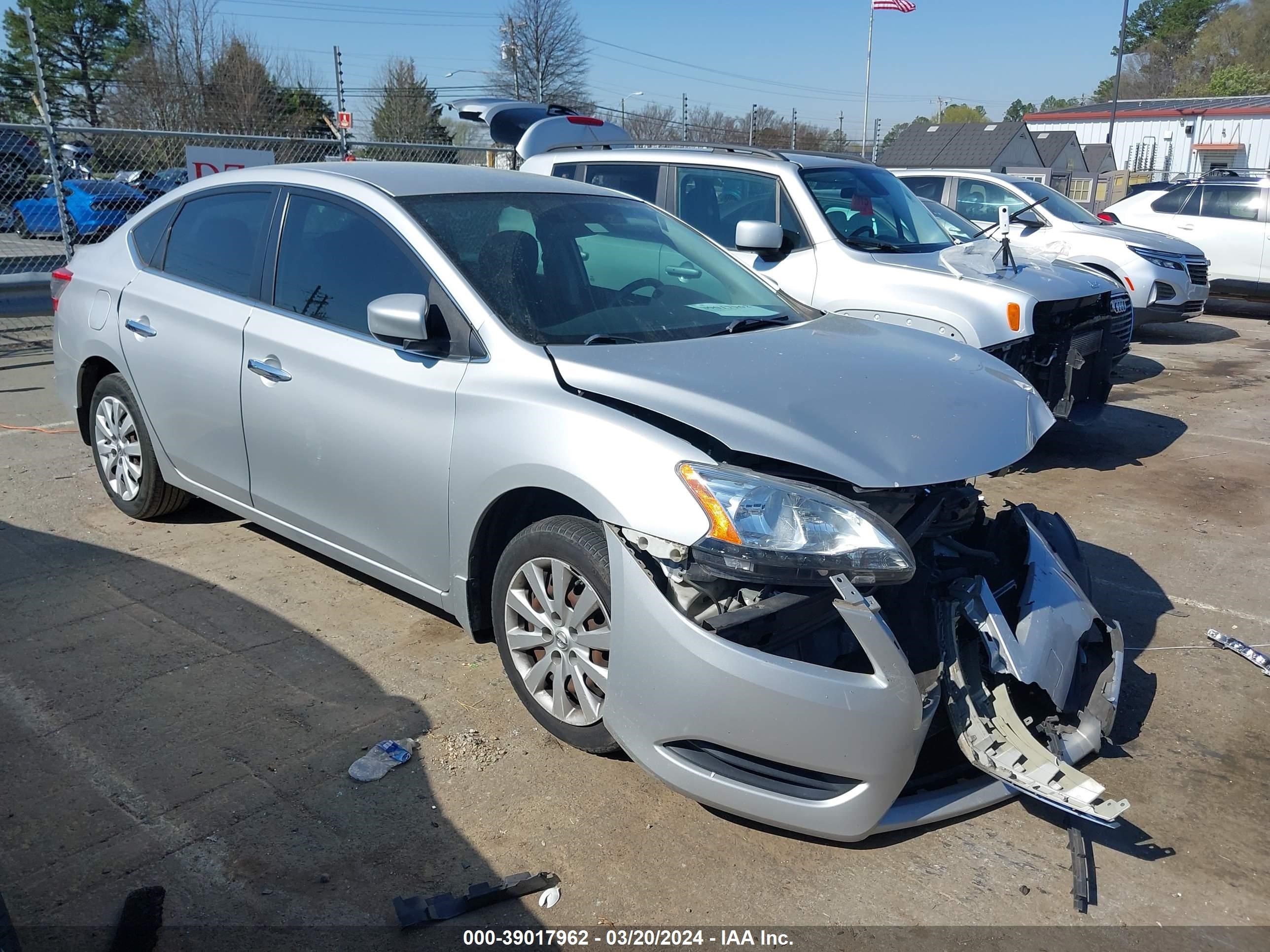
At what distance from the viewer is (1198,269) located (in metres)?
12.2

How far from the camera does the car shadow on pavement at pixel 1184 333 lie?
12.9 metres

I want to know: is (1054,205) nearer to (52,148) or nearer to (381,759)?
(52,148)

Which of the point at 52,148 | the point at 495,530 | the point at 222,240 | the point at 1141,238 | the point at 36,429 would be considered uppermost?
the point at 52,148

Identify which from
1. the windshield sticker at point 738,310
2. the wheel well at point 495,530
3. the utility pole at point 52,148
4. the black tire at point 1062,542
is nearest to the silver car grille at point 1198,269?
the black tire at point 1062,542

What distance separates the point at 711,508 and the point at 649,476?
0.21 m

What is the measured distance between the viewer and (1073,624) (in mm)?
3312

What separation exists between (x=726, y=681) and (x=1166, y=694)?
2111mm

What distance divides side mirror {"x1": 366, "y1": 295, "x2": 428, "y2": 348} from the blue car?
8866 millimetres

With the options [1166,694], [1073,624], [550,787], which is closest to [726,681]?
[550,787]

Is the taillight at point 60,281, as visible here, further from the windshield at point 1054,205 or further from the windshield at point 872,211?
the windshield at point 1054,205

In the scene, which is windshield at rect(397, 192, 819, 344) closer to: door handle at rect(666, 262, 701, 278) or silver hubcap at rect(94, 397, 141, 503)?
door handle at rect(666, 262, 701, 278)

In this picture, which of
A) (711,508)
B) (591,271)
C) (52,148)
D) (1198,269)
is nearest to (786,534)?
(711,508)

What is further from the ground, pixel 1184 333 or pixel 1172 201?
pixel 1172 201

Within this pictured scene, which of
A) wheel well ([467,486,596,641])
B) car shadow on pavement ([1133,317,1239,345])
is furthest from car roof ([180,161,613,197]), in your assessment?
car shadow on pavement ([1133,317,1239,345])
